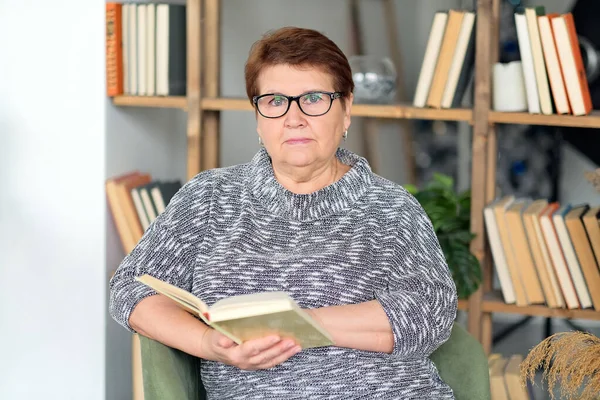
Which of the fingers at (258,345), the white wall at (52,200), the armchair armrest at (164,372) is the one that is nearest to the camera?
the fingers at (258,345)

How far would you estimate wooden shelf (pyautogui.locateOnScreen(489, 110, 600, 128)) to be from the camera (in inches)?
97.9

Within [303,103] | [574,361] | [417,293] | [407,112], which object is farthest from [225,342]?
[407,112]

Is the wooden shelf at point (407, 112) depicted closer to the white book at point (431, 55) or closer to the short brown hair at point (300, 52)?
the white book at point (431, 55)

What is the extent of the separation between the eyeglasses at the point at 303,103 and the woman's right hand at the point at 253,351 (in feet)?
1.62

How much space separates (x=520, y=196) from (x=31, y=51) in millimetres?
2061

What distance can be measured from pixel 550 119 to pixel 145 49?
1270 millimetres

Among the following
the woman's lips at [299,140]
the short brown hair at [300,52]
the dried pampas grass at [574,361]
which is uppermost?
the short brown hair at [300,52]

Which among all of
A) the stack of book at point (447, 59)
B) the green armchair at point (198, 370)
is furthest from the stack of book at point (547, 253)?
the green armchair at point (198, 370)

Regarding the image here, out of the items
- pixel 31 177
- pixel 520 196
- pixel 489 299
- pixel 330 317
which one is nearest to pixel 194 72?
pixel 31 177

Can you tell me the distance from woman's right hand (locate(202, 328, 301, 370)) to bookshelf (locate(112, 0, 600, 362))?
121 cm

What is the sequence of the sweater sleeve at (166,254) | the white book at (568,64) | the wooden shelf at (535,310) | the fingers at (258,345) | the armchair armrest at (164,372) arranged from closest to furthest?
1. the fingers at (258,345)
2. the armchair armrest at (164,372)
3. the sweater sleeve at (166,254)
4. the white book at (568,64)
5. the wooden shelf at (535,310)

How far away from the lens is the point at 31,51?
271cm

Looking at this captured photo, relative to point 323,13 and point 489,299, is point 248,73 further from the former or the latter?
point 323,13

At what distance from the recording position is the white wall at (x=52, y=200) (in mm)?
2699
